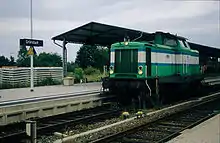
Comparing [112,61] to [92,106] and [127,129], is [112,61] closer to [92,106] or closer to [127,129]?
[92,106]

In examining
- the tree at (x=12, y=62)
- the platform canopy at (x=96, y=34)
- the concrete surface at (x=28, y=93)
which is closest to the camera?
the concrete surface at (x=28, y=93)

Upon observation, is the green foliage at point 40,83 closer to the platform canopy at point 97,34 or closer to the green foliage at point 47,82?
the green foliage at point 47,82

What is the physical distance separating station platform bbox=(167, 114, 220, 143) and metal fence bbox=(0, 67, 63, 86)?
18177mm

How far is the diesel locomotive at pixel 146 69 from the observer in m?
14.6

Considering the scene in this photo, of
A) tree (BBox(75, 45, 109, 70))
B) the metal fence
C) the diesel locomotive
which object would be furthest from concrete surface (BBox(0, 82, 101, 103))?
tree (BBox(75, 45, 109, 70))

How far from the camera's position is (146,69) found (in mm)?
14727

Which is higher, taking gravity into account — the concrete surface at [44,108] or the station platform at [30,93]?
the station platform at [30,93]

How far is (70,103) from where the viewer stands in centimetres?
1424

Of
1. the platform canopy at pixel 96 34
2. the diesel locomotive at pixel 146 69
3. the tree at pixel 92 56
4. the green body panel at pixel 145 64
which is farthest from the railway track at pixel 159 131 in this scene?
the tree at pixel 92 56

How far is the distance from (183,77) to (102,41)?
34.8ft

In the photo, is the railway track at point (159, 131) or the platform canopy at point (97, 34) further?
the platform canopy at point (97, 34)

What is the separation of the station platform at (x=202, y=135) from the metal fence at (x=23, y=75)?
18177 mm

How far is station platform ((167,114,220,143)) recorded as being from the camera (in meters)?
8.10

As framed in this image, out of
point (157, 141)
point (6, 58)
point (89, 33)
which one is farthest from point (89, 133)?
point (6, 58)
